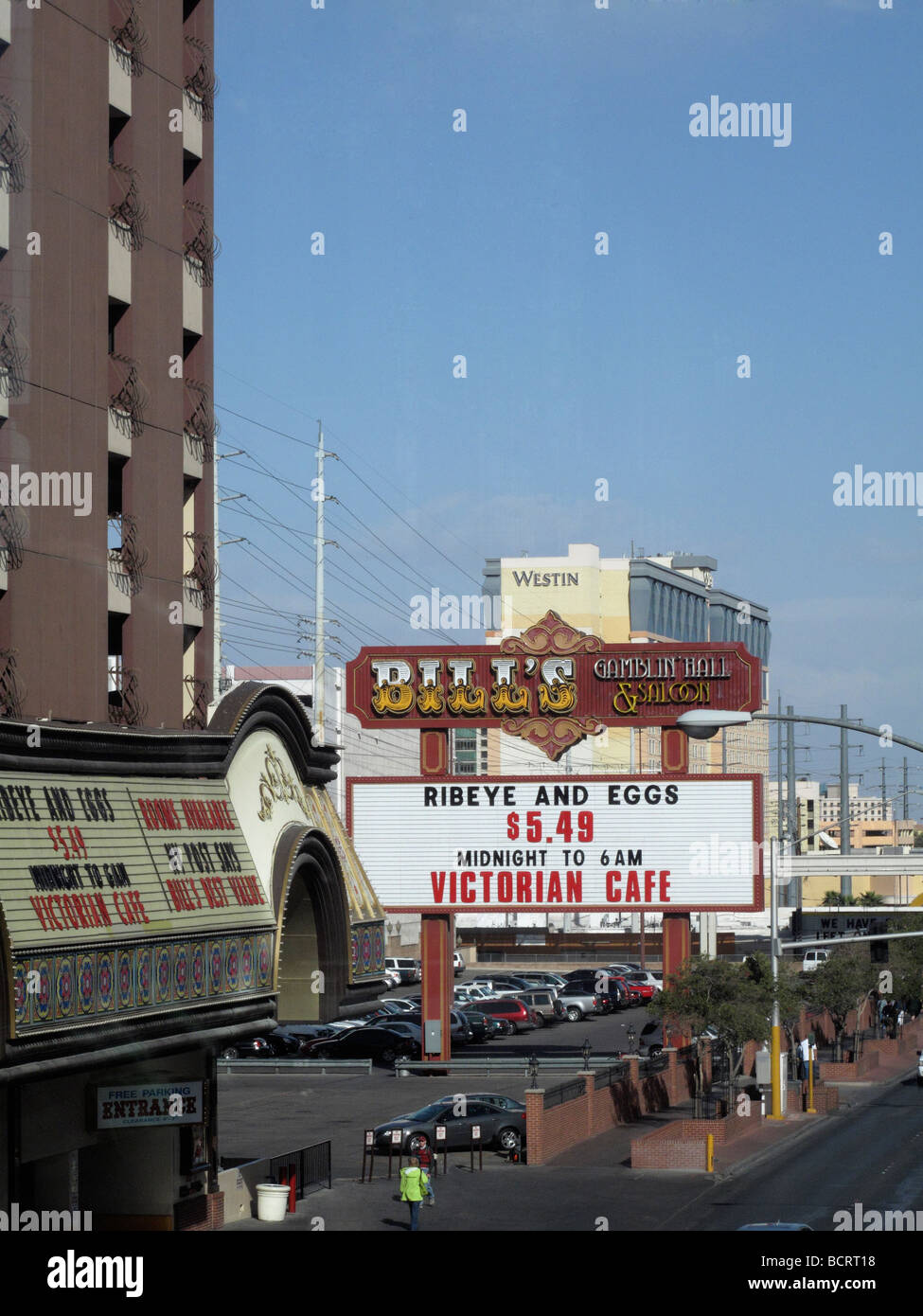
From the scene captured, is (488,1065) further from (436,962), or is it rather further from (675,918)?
(675,918)

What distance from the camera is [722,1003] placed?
4659cm

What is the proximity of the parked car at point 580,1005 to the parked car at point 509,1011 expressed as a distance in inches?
211

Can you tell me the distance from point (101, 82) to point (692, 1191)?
23.6 m

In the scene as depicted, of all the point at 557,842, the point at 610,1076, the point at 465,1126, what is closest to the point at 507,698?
the point at 557,842

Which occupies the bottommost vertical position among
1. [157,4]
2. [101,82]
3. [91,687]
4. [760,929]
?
[760,929]

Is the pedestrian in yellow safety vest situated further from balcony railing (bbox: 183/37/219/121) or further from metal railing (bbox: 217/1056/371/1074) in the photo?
metal railing (bbox: 217/1056/371/1074)

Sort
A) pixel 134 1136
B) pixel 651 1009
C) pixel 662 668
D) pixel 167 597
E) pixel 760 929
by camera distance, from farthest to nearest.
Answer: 1. pixel 760 929
2. pixel 662 668
3. pixel 651 1009
4. pixel 167 597
5. pixel 134 1136

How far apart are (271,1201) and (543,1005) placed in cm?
4661

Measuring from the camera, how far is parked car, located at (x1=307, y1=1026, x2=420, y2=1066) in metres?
62.4

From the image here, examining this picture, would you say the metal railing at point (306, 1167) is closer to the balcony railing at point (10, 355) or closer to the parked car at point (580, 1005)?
the balcony railing at point (10, 355)

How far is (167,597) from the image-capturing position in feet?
113
